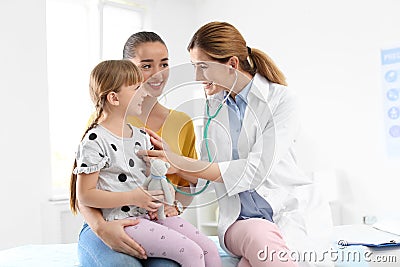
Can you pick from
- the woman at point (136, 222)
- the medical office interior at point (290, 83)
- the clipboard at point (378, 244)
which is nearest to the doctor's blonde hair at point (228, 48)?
the woman at point (136, 222)

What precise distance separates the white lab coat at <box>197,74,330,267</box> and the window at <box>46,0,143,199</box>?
208cm

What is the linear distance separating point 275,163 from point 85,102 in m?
2.43

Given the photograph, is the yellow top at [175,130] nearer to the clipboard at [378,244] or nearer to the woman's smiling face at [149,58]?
the woman's smiling face at [149,58]

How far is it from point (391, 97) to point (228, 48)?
6.13ft

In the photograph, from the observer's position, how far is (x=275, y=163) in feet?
5.41

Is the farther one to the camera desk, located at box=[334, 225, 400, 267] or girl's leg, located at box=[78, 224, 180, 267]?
desk, located at box=[334, 225, 400, 267]

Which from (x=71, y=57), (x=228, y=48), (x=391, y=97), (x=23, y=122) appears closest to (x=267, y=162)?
(x=228, y=48)

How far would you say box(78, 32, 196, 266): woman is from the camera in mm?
1467

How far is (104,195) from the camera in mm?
1468

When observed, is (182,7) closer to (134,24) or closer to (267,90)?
(134,24)

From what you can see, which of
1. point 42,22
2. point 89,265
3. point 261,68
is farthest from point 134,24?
point 89,265

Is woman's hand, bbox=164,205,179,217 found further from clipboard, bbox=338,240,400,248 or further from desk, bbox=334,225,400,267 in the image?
clipboard, bbox=338,240,400,248

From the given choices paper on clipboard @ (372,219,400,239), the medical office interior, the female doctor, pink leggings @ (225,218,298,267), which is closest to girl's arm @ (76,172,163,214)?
the female doctor

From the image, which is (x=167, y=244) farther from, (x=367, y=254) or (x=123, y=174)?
(x=367, y=254)
